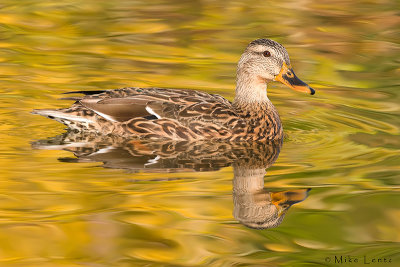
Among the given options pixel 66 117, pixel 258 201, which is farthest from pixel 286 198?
pixel 66 117

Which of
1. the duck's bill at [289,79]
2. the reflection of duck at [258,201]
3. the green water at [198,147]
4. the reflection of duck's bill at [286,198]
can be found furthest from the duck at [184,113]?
the reflection of duck's bill at [286,198]

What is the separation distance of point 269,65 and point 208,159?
176cm

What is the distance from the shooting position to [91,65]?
14.5m

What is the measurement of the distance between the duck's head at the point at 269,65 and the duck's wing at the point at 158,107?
1.86 feet

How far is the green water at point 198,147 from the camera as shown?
762 centimetres

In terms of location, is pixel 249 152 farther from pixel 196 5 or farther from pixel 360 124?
pixel 196 5

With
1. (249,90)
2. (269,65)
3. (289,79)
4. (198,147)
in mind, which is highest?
(269,65)

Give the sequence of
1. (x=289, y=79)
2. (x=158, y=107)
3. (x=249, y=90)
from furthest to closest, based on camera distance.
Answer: (x=249, y=90)
(x=289, y=79)
(x=158, y=107)

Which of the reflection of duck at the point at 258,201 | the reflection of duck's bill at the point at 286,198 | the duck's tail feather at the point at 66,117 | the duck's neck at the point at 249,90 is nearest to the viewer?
the reflection of duck at the point at 258,201

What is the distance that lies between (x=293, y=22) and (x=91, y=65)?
15.2ft

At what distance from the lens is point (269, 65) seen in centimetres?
1134

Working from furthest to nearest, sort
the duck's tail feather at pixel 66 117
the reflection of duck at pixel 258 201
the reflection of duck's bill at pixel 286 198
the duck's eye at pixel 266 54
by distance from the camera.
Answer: the duck's eye at pixel 266 54 → the duck's tail feather at pixel 66 117 → the reflection of duck's bill at pixel 286 198 → the reflection of duck at pixel 258 201

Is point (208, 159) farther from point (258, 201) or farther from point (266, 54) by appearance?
point (266, 54)

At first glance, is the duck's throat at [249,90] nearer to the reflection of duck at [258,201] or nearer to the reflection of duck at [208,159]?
the reflection of duck at [208,159]
